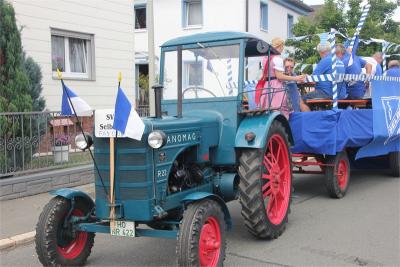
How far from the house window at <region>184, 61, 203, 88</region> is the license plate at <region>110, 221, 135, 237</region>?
203 centimetres

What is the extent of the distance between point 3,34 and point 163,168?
4663mm

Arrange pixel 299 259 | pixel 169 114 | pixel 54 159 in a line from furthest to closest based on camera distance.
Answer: pixel 54 159, pixel 169 114, pixel 299 259

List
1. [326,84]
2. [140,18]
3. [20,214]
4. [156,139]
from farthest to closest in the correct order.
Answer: [140,18], [326,84], [20,214], [156,139]

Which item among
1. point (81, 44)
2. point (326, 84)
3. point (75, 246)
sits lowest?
point (75, 246)

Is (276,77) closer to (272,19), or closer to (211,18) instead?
(211,18)

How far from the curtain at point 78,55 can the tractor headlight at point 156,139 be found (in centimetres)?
720

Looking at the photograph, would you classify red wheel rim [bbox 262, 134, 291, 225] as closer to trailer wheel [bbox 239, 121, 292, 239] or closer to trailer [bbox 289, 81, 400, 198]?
trailer wheel [bbox 239, 121, 292, 239]

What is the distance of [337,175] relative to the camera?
7379mm

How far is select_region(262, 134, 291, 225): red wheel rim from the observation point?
223 inches

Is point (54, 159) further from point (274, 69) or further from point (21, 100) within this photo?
point (274, 69)

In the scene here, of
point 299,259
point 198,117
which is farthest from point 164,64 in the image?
point 299,259

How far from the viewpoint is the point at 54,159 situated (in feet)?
26.7

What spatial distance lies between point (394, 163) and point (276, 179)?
14.4 ft

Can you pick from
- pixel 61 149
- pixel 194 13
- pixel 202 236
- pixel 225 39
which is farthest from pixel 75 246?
pixel 194 13
